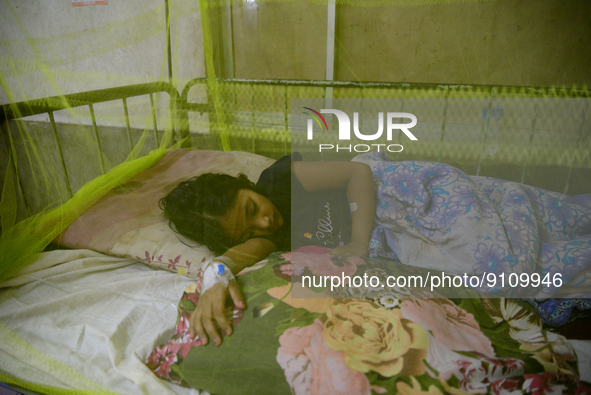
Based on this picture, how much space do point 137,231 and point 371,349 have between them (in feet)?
2.59

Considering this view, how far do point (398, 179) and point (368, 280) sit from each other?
385mm

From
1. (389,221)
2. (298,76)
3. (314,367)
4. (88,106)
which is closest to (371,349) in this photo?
(314,367)

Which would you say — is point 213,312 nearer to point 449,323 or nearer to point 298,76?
point 449,323

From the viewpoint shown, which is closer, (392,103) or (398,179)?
(398,179)

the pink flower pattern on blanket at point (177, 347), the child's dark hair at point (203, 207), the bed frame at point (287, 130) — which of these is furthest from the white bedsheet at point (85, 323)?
the bed frame at point (287, 130)

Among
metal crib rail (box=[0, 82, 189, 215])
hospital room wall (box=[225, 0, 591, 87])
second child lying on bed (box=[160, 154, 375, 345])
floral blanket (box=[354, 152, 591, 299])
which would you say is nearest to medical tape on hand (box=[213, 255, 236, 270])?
second child lying on bed (box=[160, 154, 375, 345])

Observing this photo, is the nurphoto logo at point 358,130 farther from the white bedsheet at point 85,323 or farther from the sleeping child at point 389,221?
the white bedsheet at point 85,323

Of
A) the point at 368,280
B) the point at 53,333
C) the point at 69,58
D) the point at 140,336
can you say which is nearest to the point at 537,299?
the point at 368,280

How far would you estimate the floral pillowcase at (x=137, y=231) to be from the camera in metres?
0.98

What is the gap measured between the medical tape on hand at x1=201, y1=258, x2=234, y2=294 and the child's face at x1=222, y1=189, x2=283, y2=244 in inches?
8.4

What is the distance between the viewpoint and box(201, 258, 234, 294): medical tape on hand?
72 cm

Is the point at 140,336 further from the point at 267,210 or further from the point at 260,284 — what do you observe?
the point at 267,210

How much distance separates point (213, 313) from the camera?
2.23ft

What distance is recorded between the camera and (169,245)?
1.00m
